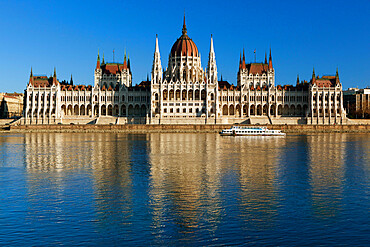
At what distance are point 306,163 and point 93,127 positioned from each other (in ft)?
279

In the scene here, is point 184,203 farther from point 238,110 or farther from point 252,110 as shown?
point 252,110

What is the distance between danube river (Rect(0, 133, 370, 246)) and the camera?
21.0 metres

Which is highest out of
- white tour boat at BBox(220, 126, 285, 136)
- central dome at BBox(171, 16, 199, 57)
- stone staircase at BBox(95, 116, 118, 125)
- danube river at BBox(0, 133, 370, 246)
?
central dome at BBox(171, 16, 199, 57)

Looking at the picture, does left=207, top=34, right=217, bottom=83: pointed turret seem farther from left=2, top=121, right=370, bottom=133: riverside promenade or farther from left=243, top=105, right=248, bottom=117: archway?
left=2, top=121, right=370, bottom=133: riverside promenade

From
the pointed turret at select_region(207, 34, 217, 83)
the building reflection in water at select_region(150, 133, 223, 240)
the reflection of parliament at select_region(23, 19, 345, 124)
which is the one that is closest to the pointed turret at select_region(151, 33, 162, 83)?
the reflection of parliament at select_region(23, 19, 345, 124)

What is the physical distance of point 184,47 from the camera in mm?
157125

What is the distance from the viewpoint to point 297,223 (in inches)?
906

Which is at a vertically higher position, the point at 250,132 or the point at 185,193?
the point at 250,132

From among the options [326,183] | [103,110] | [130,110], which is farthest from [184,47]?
[326,183]

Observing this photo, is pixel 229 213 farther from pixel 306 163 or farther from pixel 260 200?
pixel 306 163

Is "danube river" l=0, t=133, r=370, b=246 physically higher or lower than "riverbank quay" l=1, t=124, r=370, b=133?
lower

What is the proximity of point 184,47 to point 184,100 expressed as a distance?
77.1ft

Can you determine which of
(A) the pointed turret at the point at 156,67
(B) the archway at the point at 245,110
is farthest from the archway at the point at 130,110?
(B) the archway at the point at 245,110

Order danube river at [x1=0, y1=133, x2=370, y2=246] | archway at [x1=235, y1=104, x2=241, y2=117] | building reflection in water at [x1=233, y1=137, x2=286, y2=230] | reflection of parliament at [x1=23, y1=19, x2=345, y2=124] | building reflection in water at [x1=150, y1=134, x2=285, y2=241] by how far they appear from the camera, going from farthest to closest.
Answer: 1. archway at [x1=235, y1=104, x2=241, y2=117]
2. reflection of parliament at [x1=23, y1=19, x2=345, y2=124]
3. building reflection in water at [x1=150, y1=134, x2=285, y2=241]
4. building reflection in water at [x1=233, y1=137, x2=286, y2=230]
5. danube river at [x1=0, y1=133, x2=370, y2=246]
